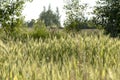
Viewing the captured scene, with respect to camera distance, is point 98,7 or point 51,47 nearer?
point 51,47

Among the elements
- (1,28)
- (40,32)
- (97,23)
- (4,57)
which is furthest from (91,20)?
(4,57)

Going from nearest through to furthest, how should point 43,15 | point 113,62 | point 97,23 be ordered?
1. point 113,62
2. point 97,23
3. point 43,15

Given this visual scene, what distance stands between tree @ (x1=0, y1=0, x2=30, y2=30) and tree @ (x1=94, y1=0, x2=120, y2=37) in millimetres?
5338

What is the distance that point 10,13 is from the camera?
18875 mm

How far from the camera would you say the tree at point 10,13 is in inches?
725

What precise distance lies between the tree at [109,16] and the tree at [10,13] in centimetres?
534

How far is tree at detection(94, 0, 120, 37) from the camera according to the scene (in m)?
20.4

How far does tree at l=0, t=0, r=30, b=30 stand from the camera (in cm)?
1842

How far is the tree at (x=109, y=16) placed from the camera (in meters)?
20.4

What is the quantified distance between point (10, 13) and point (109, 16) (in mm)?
6216

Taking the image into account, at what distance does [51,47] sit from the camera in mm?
5074

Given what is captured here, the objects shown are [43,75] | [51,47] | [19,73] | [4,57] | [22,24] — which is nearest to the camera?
[43,75]

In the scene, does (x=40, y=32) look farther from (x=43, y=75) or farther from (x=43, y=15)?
(x=43, y=15)

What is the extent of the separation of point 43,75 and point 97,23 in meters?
19.6
